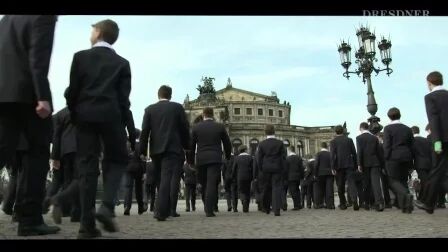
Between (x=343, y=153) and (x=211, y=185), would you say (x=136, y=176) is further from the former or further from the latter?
(x=343, y=153)

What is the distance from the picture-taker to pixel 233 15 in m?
4.89

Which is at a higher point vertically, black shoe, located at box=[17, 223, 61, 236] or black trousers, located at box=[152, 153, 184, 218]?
black trousers, located at box=[152, 153, 184, 218]

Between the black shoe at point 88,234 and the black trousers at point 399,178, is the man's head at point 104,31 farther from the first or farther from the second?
Result: the black trousers at point 399,178

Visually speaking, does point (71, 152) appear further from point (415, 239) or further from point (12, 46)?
point (415, 239)

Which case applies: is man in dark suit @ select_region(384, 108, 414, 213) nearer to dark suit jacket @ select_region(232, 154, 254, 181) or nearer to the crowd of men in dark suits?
the crowd of men in dark suits

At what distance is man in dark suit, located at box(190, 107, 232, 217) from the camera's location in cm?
880

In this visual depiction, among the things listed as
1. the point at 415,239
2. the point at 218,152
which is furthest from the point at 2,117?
the point at 218,152

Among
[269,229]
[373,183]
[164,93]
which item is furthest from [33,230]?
[373,183]

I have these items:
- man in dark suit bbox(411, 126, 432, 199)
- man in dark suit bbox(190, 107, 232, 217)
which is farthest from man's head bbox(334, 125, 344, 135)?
man in dark suit bbox(190, 107, 232, 217)

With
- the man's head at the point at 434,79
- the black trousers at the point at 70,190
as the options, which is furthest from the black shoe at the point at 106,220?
the man's head at the point at 434,79

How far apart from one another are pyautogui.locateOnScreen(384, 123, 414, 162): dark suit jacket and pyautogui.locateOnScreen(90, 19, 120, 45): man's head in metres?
5.89

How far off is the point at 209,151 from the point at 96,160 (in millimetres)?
4166
